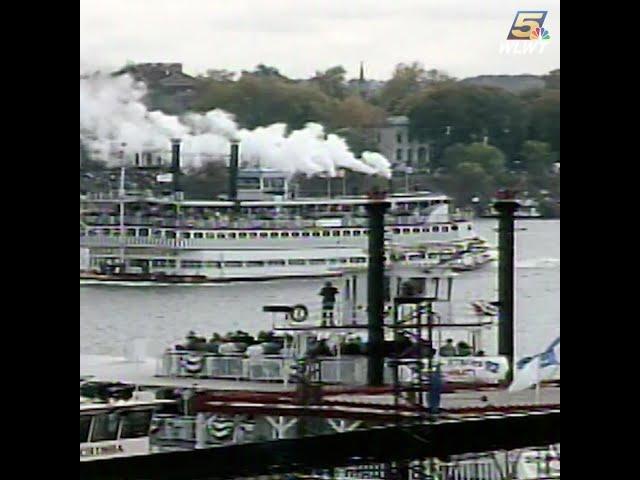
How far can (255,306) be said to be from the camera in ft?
10.3

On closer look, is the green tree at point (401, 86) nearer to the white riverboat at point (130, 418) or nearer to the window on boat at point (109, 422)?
the white riverboat at point (130, 418)

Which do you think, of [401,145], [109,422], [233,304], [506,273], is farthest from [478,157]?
[109,422]

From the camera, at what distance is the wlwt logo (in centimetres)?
261

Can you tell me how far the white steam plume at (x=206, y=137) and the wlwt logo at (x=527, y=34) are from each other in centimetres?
49

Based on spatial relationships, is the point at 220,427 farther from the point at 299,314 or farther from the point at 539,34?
the point at 539,34

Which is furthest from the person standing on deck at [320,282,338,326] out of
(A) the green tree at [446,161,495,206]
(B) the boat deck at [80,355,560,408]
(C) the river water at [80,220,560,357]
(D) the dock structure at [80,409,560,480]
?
(D) the dock structure at [80,409,560,480]

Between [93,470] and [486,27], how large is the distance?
208 centimetres

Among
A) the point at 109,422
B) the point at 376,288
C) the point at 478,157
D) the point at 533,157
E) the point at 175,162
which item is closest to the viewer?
the point at 109,422

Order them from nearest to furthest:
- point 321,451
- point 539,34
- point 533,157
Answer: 1. point 321,451
2. point 539,34
3. point 533,157

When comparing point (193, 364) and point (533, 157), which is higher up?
point (533, 157)

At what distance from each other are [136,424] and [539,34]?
1298 millimetres

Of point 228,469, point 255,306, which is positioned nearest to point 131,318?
point 255,306

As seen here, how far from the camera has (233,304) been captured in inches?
124

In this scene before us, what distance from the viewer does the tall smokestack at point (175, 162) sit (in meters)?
2.97
